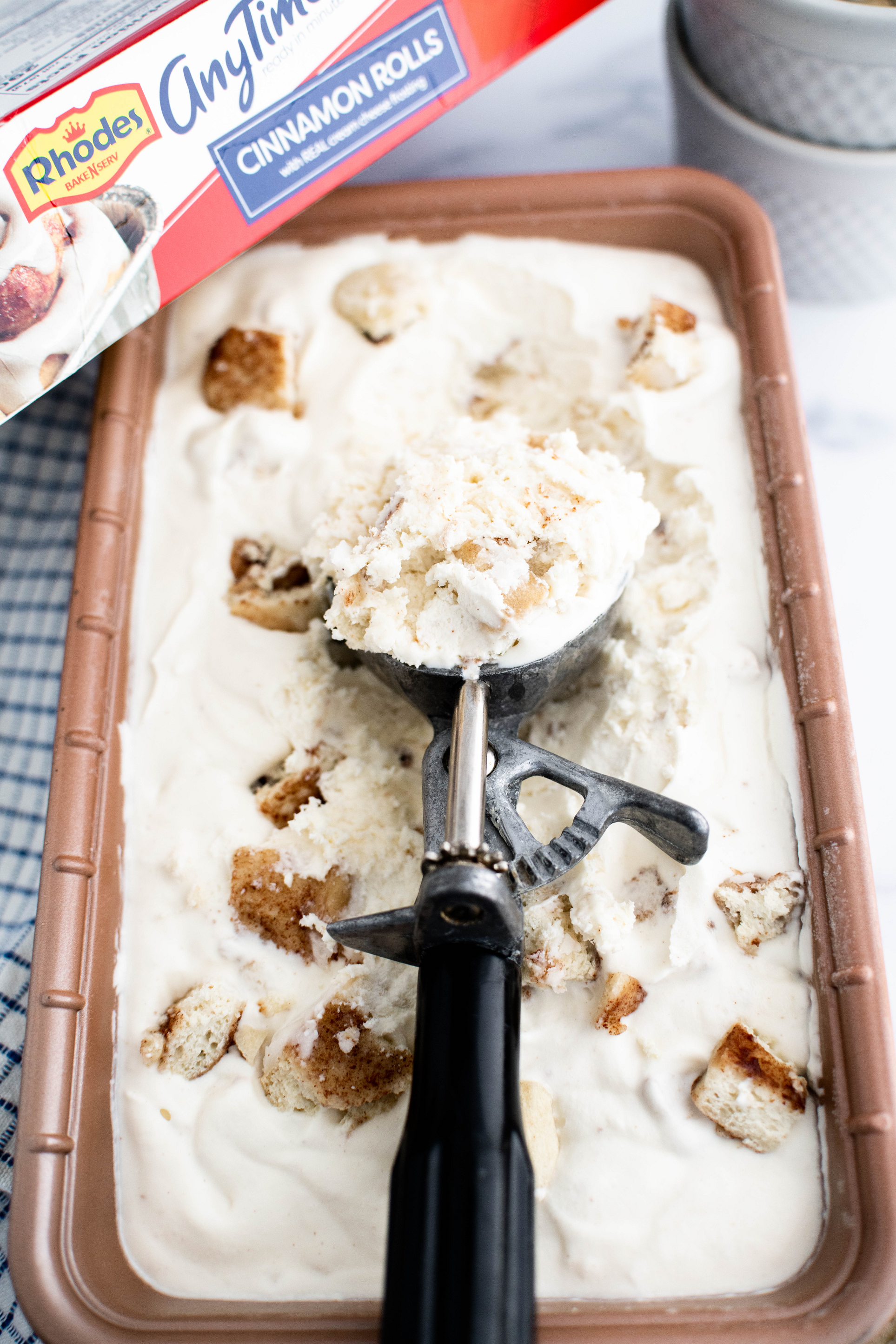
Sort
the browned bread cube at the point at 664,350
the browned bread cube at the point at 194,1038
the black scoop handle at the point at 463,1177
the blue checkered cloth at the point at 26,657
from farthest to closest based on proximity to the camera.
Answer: the browned bread cube at the point at 664,350 → the blue checkered cloth at the point at 26,657 → the browned bread cube at the point at 194,1038 → the black scoop handle at the point at 463,1177

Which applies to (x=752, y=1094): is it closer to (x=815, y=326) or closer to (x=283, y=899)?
(x=283, y=899)

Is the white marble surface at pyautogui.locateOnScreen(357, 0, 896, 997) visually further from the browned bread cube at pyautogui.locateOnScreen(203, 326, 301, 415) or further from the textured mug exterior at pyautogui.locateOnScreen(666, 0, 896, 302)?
the browned bread cube at pyautogui.locateOnScreen(203, 326, 301, 415)

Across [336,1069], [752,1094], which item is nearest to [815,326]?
[752,1094]

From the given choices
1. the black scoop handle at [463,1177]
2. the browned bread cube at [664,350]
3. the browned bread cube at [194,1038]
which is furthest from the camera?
the browned bread cube at [664,350]

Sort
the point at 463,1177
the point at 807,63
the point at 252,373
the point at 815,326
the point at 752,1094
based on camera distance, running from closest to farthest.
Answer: the point at 463,1177
the point at 752,1094
the point at 807,63
the point at 252,373
the point at 815,326

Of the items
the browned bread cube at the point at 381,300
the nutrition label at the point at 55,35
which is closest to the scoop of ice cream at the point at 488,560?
the browned bread cube at the point at 381,300

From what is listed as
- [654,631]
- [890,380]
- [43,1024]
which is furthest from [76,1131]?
[890,380]

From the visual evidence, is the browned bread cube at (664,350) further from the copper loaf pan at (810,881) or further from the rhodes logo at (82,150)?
the rhodes logo at (82,150)
